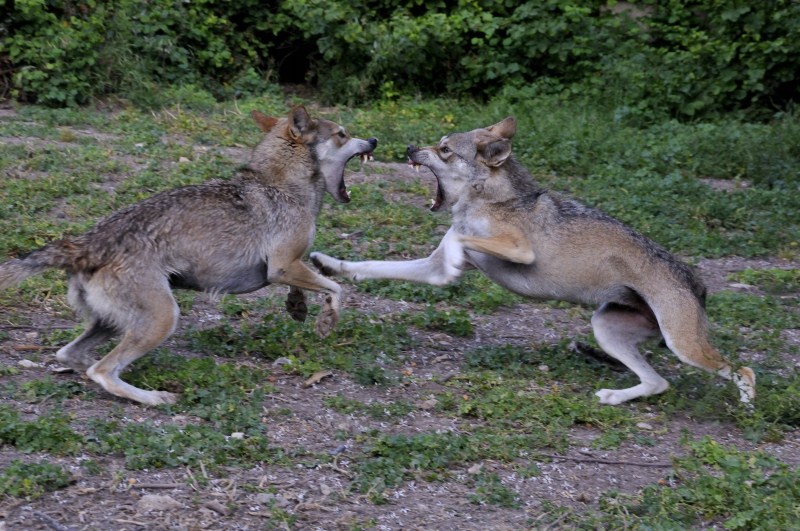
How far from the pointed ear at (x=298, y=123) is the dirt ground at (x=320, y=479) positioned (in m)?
1.74

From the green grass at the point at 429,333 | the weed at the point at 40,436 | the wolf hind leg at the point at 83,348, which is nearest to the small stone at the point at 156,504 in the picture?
the green grass at the point at 429,333

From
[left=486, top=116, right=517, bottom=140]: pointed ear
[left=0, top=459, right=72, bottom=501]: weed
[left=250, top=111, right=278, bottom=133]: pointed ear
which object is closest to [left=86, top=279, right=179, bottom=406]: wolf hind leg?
[left=0, top=459, right=72, bottom=501]: weed

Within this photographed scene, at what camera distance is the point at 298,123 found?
25.7 ft

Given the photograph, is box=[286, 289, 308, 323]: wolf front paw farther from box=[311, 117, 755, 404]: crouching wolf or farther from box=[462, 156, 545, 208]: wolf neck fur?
box=[462, 156, 545, 208]: wolf neck fur

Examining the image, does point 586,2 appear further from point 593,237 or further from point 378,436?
point 378,436

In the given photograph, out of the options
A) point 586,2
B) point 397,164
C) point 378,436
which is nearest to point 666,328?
point 378,436

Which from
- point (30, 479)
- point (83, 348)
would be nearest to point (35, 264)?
point (83, 348)

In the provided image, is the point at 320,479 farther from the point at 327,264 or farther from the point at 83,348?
the point at 327,264

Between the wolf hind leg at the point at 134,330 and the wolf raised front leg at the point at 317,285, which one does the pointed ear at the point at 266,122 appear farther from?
the wolf hind leg at the point at 134,330

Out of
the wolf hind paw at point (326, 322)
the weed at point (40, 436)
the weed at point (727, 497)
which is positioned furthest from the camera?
the wolf hind paw at point (326, 322)

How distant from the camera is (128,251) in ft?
21.7

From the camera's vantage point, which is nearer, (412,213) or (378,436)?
(378,436)

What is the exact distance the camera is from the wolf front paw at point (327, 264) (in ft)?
26.0

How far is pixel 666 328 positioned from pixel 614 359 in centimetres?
80
